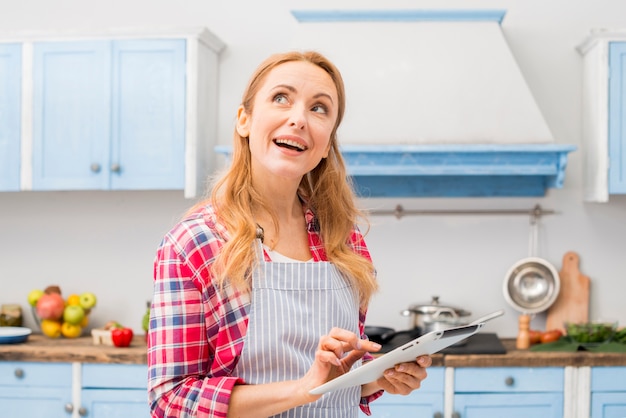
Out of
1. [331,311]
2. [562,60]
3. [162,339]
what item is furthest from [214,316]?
[562,60]

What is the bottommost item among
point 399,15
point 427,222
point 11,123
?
point 427,222

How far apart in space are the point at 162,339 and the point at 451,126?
250cm

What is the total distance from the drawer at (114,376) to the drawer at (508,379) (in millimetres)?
1298

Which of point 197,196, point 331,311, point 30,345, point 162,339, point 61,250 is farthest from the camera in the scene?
point 61,250

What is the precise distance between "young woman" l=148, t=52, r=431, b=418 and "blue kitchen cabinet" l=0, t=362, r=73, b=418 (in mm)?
2127

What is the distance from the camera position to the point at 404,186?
13.2 feet

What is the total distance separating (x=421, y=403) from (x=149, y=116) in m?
1.71

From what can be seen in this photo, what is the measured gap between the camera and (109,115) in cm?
376

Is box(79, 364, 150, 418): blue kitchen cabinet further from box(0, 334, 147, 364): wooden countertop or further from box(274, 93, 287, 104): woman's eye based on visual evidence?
box(274, 93, 287, 104): woman's eye

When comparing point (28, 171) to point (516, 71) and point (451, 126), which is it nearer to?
point (451, 126)

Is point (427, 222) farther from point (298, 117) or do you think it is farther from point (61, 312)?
point (298, 117)

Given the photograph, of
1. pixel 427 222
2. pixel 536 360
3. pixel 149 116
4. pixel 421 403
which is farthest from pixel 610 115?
pixel 149 116

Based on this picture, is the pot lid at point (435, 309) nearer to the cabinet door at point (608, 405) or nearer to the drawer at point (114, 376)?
the cabinet door at point (608, 405)

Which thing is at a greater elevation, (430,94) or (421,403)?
(430,94)
